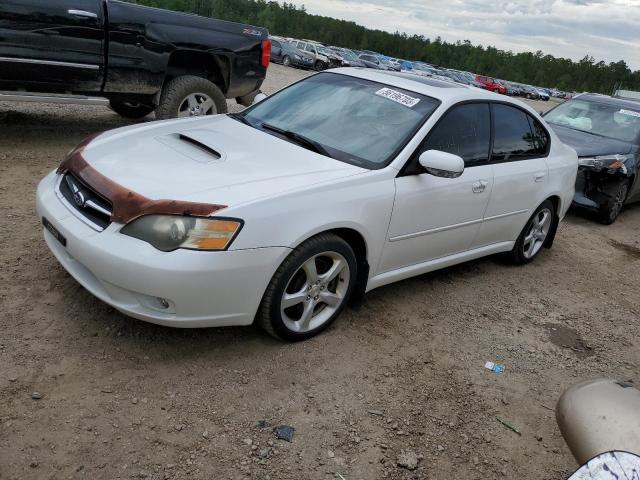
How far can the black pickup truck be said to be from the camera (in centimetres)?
562

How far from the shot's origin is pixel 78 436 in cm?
246

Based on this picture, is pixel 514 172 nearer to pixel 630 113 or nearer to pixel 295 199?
pixel 295 199

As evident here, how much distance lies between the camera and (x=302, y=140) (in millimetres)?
3754

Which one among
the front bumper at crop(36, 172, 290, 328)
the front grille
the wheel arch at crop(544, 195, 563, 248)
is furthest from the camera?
the wheel arch at crop(544, 195, 563, 248)

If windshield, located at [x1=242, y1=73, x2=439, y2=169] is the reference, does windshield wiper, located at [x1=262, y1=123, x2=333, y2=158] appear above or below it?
below

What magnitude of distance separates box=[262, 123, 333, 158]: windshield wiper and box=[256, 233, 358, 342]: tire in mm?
648

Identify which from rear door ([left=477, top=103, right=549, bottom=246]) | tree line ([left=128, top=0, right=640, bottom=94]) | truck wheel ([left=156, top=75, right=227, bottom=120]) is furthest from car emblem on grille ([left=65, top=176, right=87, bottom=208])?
tree line ([left=128, top=0, right=640, bottom=94])

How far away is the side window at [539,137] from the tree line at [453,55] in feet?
322

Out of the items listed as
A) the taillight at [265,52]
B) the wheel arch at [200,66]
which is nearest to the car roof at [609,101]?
the taillight at [265,52]

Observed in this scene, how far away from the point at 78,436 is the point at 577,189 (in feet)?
22.9

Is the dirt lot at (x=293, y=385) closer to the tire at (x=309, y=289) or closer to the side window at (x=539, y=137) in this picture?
the tire at (x=309, y=289)

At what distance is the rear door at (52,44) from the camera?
18.0 feet

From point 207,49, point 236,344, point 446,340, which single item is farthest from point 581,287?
point 207,49

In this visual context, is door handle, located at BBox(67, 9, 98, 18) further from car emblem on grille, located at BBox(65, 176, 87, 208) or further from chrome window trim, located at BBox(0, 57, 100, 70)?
car emblem on grille, located at BBox(65, 176, 87, 208)
